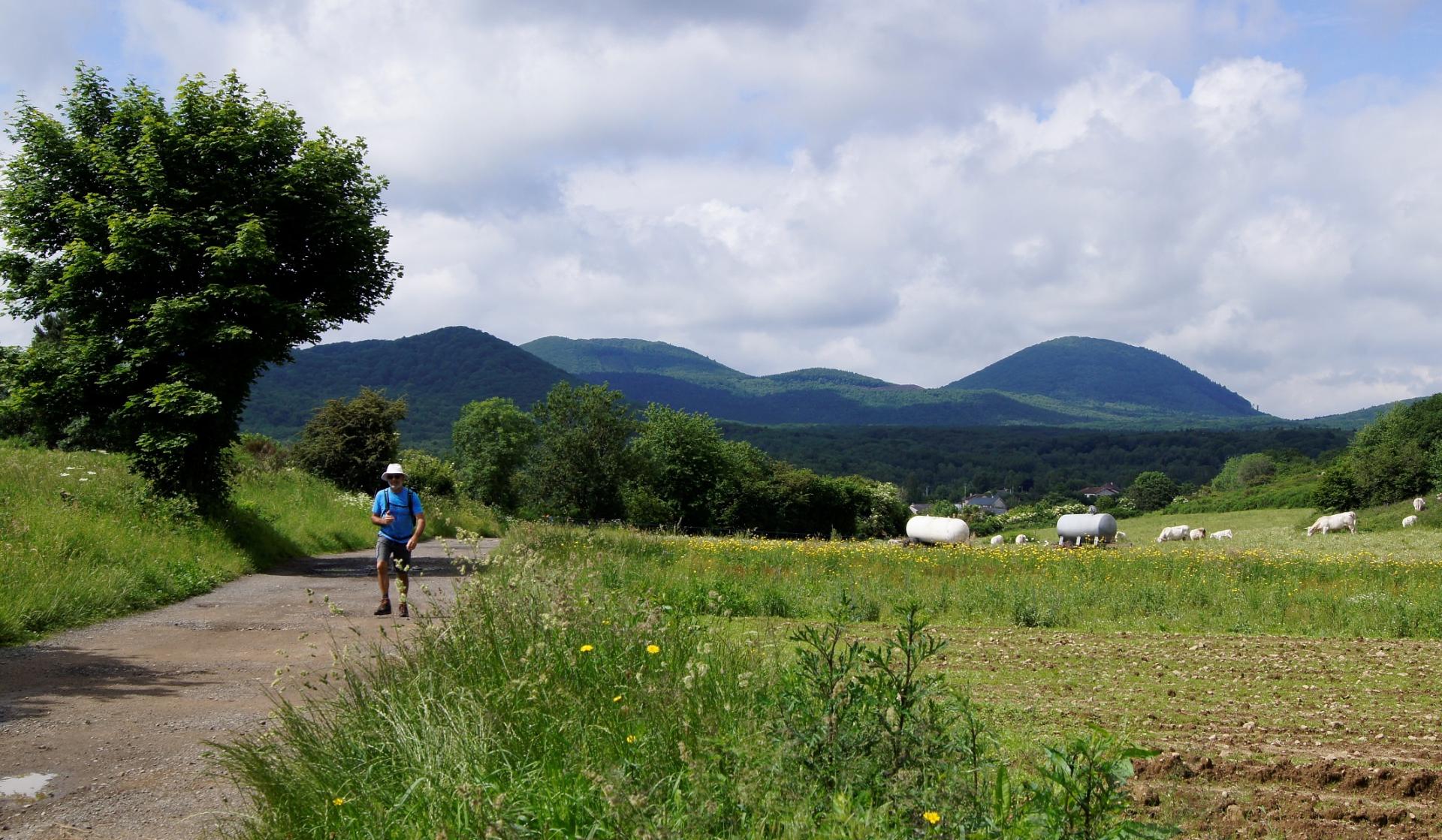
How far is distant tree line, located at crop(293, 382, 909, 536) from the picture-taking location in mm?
40312

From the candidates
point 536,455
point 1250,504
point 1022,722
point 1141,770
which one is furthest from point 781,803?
point 1250,504

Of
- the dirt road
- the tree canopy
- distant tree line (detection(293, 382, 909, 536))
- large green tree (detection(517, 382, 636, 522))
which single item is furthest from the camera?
the tree canopy

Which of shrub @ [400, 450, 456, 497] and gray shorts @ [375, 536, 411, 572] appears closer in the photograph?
gray shorts @ [375, 536, 411, 572]

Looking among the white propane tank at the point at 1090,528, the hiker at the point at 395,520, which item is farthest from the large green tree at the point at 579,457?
the hiker at the point at 395,520

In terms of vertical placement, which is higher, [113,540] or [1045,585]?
[113,540]

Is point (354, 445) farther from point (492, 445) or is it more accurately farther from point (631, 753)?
point (492, 445)

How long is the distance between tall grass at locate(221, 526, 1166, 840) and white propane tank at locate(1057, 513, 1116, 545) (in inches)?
1817

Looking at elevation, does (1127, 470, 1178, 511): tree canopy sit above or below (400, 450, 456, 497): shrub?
below

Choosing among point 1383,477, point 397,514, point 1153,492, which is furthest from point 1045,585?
point 1153,492

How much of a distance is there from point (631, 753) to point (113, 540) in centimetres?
1291

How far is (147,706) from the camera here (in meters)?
7.52

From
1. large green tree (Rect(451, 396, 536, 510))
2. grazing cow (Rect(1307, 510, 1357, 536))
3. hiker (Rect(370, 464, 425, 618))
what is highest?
large green tree (Rect(451, 396, 536, 510))

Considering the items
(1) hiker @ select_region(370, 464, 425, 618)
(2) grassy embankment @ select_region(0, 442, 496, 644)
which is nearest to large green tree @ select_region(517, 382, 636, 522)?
(2) grassy embankment @ select_region(0, 442, 496, 644)

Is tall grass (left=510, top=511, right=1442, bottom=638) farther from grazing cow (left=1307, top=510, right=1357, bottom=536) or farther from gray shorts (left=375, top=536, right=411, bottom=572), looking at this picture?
grazing cow (left=1307, top=510, right=1357, bottom=536)
